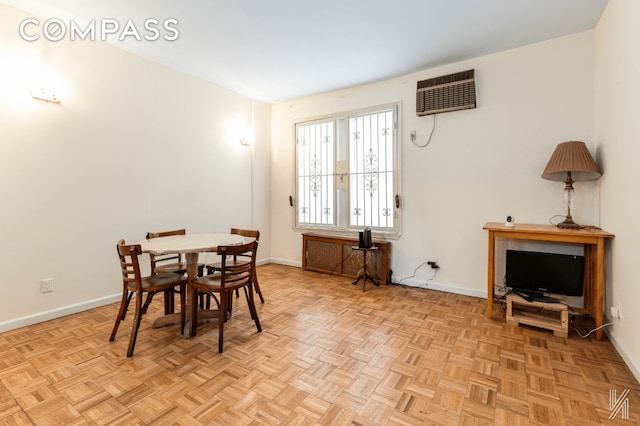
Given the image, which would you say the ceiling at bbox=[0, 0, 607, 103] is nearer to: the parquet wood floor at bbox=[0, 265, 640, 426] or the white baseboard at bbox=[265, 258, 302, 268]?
the parquet wood floor at bbox=[0, 265, 640, 426]

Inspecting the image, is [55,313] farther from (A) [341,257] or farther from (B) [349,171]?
(B) [349,171]

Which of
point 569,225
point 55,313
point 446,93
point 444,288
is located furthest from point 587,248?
point 55,313

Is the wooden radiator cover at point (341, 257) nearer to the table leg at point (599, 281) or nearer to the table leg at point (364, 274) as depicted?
the table leg at point (364, 274)

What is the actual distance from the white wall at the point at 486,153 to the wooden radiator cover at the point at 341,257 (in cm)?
19

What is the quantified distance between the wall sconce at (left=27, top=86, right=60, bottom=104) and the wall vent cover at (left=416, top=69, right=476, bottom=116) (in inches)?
160

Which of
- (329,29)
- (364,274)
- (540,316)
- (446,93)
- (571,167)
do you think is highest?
(329,29)

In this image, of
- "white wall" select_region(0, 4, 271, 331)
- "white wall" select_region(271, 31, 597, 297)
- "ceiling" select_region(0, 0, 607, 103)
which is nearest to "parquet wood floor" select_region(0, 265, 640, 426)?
"white wall" select_region(0, 4, 271, 331)

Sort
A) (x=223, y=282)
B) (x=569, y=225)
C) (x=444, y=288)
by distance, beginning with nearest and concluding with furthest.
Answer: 1. (x=223, y=282)
2. (x=569, y=225)
3. (x=444, y=288)

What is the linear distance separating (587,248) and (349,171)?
299 cm

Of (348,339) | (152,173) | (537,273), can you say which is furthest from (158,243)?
(537,273)

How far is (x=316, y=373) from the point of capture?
210 centimetres

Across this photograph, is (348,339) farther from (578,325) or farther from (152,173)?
(152,173)

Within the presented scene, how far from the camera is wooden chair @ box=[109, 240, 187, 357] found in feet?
7.59

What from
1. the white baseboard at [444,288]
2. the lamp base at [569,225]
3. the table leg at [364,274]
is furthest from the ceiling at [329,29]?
the white baseboard at [444,288]
